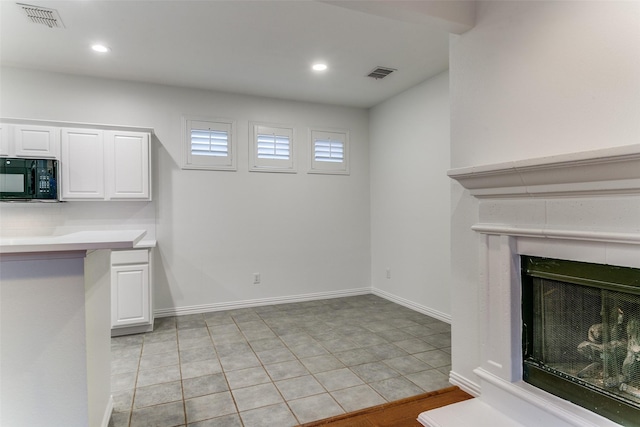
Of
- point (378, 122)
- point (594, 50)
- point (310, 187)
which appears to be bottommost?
point (310, 187)

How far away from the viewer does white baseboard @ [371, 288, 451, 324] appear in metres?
3.86

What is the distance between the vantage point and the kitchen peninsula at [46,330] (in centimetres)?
140

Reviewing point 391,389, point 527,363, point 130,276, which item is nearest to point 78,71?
point 130,276

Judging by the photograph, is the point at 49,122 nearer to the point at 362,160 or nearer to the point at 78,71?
the point at 78,71

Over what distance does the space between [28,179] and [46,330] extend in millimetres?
2648

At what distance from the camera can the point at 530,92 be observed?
6.30 feet

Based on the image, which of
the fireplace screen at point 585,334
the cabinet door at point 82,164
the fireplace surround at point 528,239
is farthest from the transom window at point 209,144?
the fireplace screen at point 585,334

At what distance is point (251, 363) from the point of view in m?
2.85

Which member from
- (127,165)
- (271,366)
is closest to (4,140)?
(127,165)

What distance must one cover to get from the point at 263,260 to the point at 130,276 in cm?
161

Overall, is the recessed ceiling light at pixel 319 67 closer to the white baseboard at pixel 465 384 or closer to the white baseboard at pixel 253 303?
the white baseboard at pixel 253 303

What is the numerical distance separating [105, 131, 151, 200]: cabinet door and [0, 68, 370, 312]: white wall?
267mm

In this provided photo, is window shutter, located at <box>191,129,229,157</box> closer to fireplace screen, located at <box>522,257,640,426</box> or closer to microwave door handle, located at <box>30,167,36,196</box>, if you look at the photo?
microwave door handle, located at <box>30,167,36,196</box>

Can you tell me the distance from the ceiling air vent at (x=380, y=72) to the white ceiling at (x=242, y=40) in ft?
0.27
